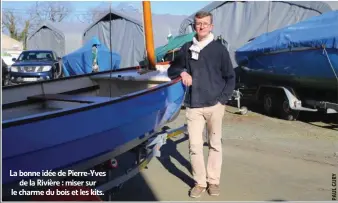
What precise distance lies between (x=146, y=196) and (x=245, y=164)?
186cm

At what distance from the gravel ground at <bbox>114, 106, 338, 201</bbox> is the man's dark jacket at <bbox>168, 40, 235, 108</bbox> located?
3.71 ft

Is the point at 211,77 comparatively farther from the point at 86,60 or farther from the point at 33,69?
the point at 86,60

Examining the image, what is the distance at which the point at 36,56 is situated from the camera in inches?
728

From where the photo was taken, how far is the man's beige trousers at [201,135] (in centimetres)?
457

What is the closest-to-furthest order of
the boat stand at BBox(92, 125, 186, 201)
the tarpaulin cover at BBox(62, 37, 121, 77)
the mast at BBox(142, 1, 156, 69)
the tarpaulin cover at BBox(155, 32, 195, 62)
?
the boat stand at BBox(92, 125, 186, 201) → the mast at BBox(142, 1, 156, 69) → the tarpaulin cover at BBox(155, 32, 195, 62) → the tarpaulin cover at BBox(62, 37, 121, 77)

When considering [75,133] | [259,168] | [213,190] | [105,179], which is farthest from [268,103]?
[75,133]

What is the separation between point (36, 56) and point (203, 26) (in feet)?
50.7

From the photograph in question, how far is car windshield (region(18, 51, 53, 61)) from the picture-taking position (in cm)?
1831

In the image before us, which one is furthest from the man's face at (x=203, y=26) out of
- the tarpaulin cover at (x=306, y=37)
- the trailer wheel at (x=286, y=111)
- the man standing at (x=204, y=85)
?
the trailer wheel at (x=286, y=111)

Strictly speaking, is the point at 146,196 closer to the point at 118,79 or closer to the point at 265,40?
the point at 118,79

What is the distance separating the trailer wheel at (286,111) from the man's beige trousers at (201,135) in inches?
210

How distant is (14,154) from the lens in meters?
3.40

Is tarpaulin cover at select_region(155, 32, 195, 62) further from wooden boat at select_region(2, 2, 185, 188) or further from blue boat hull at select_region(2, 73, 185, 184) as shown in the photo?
blue boat hull at select_region(2, 73, 185, 184)

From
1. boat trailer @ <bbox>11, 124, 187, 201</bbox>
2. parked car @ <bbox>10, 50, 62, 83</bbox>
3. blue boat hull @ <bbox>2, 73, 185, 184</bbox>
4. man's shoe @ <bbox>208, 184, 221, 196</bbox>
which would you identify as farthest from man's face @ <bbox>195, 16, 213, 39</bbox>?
parked car @ <bbox>10, 50, 62, 83</bbox>
